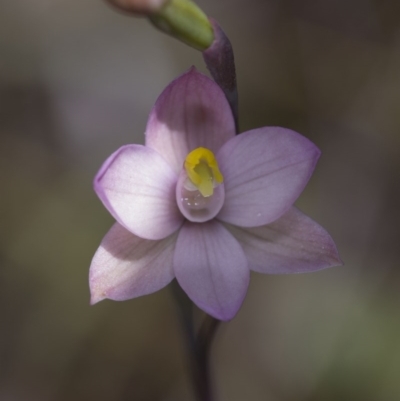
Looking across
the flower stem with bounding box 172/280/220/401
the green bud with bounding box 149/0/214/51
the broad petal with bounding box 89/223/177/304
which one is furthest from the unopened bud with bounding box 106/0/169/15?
the flower stem with bounding box 172/280/220/401

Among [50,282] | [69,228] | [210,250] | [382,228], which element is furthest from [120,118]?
[210,250]

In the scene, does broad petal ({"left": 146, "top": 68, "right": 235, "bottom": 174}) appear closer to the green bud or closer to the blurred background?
the green bud

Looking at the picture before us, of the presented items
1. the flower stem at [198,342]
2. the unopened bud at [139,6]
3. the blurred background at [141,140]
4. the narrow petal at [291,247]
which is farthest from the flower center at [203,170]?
the blurred background at [141,140]

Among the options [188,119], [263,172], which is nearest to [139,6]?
[188,119]

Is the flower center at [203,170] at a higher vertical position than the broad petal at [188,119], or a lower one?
lower

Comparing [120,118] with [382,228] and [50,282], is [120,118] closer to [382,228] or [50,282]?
[50,282]

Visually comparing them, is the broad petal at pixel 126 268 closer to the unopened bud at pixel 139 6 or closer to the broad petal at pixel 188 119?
the broad petal at pixel 188 119
